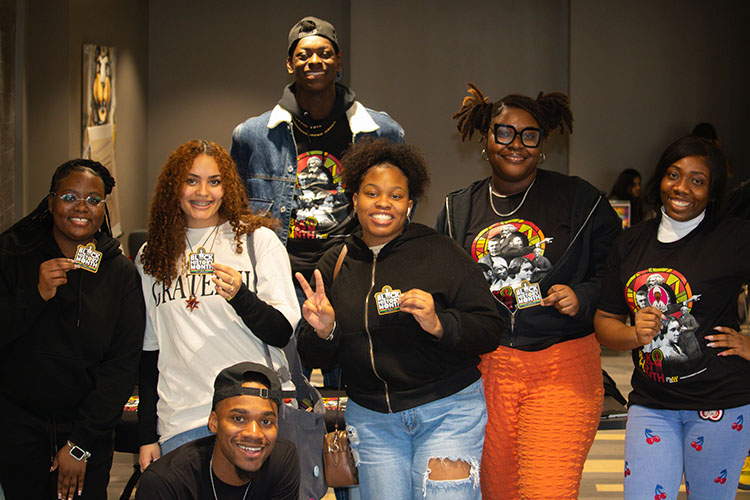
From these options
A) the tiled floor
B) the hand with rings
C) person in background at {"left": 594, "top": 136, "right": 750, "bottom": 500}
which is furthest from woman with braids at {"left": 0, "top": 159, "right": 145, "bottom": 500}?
person in background at {"left": 594, "top": 136, "right": 750, "bottom": 500}

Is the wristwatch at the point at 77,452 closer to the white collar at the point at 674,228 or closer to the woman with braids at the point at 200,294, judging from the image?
the woman with braids at the point at 200,294

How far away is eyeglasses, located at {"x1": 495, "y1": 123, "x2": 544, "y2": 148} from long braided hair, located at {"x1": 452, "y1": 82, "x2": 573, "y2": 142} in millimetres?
57

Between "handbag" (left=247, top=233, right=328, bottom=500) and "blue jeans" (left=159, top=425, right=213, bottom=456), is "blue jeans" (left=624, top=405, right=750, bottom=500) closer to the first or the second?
"handbag" (left=247, top=233, right=328, bottom=500)

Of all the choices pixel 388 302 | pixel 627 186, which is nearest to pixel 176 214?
pixel 388 302

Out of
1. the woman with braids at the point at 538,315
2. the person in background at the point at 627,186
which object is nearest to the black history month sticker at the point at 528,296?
the woman with braids at the point at 538,315

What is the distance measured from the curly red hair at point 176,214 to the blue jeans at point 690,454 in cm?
155

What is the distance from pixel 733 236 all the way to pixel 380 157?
1245mm

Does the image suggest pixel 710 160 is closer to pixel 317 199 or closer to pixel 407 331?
pixel 407 331

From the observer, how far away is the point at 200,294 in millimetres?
2486

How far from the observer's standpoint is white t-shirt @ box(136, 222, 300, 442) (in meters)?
2.43

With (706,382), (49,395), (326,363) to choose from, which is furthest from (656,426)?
(49,395)

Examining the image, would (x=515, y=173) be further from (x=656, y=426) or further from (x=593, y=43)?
(x=593, y=43)

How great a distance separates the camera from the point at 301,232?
→ 319 cm

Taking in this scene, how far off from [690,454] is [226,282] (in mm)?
1652
